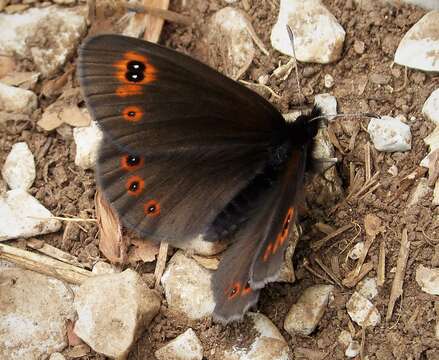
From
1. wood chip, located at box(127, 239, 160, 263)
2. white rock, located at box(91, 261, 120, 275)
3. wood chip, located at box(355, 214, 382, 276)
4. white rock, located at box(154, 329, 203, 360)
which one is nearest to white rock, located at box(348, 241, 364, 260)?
wood chip, located at box(355, 214, 382, 276)

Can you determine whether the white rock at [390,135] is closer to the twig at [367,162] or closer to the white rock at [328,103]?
the twig at [367,162]

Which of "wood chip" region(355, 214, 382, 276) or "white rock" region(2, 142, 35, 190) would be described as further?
"white rock" region(2, 142, 35, 190)

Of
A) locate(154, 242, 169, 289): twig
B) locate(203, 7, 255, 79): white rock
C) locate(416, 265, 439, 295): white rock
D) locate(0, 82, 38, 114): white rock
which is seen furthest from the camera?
locate(0, 82, 38, 114): white rock

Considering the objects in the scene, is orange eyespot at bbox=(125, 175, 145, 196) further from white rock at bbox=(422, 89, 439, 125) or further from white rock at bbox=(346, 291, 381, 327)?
white rock at bbox=(422, 89, 439, 125)

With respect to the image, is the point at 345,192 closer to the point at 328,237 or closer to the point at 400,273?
the point at 328,237

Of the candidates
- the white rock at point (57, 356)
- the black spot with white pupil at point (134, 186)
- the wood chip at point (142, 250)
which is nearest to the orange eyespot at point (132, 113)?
the black spot with white pupil at point (134, 186)

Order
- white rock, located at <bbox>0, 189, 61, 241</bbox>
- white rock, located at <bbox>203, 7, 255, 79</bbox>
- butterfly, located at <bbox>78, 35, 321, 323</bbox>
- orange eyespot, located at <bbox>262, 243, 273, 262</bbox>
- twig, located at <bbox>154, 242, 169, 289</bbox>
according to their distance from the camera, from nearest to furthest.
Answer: orange eyespot, located at <bbox>262, 243, 273, 262</bbox> < butterfly, located at <bbox>78, 35, 321, 323</bbox> < twig, located at <bbox>154, 242, 169, 289</bbox> < white rock, located at <bbox>0, 189, 61, 241</bbox> < white rock, located at <bbox>203, 7, 255, 79</bbox>
